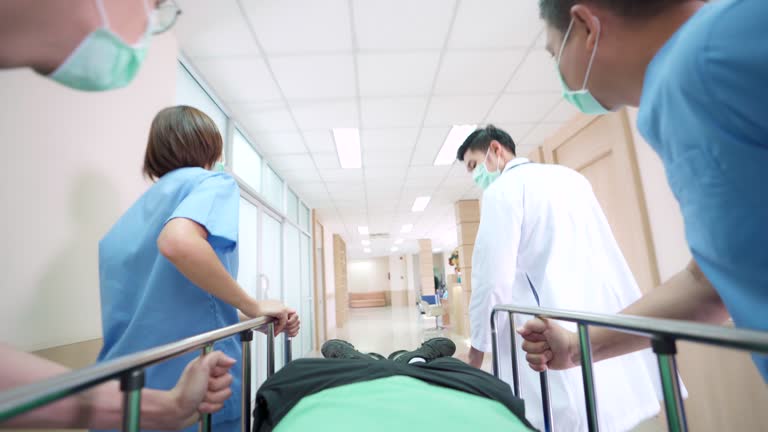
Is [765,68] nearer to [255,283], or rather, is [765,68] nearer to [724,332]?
[724,332]

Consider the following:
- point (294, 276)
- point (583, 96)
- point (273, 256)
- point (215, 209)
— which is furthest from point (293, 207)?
point (583, 96)

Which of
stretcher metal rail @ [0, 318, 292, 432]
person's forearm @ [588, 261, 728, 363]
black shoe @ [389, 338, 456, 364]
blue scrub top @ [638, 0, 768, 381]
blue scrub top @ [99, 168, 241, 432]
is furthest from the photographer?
black shoe @ [389, 338, 456, 364]

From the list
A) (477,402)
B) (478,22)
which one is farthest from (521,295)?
(478,22)

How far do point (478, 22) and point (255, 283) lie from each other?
3.32 meters

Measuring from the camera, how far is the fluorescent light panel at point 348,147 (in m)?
4.04

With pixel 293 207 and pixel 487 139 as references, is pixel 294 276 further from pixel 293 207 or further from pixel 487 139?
pixel 487 139

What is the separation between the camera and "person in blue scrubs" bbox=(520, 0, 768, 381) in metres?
0.49

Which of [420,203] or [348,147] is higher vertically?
[348,147]

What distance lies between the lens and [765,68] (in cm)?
46

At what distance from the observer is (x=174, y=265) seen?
916mm

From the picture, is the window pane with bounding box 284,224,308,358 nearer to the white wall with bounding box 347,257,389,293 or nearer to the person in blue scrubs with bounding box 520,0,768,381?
the person in blue scrubs with bounding box 520,0,768,381

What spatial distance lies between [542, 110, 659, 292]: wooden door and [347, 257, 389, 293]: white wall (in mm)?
17986

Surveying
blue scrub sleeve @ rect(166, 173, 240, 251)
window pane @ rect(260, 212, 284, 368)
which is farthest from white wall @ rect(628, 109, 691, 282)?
window pane @ rect(260, 212, 284, 368)

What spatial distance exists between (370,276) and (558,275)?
65.3ft
